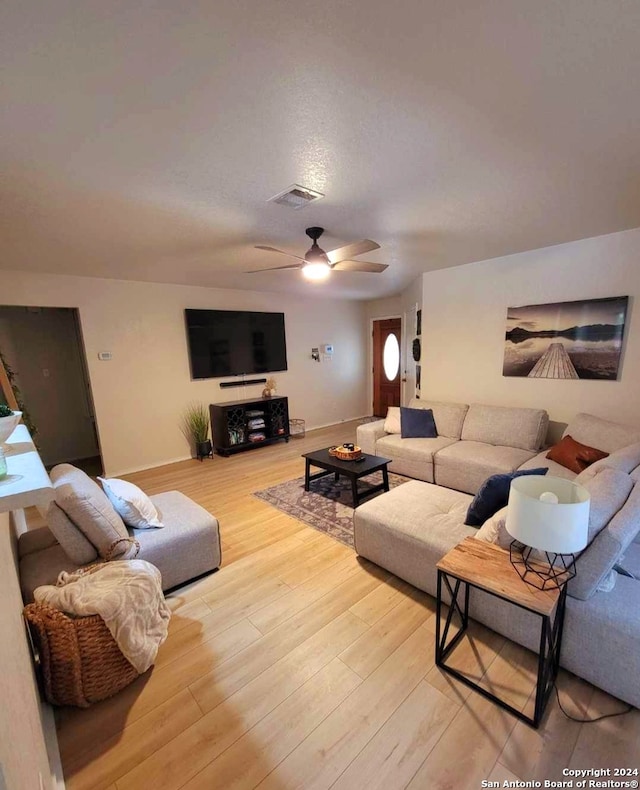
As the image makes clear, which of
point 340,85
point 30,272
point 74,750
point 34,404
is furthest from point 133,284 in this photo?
point 74,750

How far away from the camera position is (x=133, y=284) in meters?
4.27

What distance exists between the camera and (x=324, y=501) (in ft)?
10.9

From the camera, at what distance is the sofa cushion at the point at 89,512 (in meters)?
1.80

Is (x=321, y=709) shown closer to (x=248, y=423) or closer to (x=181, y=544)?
(x=181, y=544)

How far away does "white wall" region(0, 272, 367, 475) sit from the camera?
3.93m

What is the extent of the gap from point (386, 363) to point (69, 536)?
5.93m

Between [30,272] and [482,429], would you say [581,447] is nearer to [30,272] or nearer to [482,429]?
[482,429]

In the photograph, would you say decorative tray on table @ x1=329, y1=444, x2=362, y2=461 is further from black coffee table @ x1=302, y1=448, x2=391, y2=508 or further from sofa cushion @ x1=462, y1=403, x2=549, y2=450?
sofa cushion @ x1=462, y1=403, x2=549, y2=450

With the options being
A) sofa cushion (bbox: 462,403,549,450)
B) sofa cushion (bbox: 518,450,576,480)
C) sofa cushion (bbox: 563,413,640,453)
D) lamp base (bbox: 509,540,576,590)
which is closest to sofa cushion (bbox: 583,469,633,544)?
lamp base (bbox: 509,540,576,590)

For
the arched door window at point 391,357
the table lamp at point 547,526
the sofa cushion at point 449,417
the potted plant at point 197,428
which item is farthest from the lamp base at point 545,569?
the arched door window at point 391,357

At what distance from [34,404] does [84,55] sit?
195 inches

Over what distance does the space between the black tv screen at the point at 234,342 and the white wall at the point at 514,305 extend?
93.2 inches

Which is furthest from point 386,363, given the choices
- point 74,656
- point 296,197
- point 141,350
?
point 74,656

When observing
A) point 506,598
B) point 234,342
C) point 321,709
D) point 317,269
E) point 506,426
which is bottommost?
point 321,709
